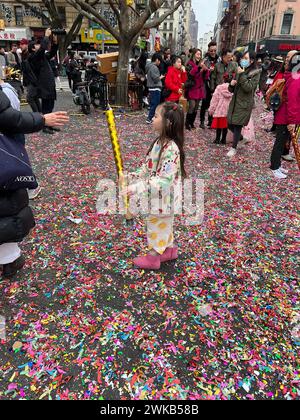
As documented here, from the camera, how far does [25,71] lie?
730 cm

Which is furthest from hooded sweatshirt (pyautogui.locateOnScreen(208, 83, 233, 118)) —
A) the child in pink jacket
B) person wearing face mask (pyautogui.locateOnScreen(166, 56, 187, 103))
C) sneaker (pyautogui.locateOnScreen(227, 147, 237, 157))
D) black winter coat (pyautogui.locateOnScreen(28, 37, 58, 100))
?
black winter coat (pyautogui.locateOnScreen(28, 37, 58, 100))

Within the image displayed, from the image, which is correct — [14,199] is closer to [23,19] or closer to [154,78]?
[154,78]

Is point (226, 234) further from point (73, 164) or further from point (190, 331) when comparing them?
point (73, 164)

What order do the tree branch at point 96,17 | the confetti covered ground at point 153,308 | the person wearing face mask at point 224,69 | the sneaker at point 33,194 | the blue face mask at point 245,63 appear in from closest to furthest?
1. the confetti covered ground at point 153,308
2. the sneaker at point 33,194
3. the blue face mask at point 245,63
4. the person wearing face mask at point 224,69
5. the tree branch at point 96,17

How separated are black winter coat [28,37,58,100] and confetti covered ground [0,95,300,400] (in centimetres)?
360

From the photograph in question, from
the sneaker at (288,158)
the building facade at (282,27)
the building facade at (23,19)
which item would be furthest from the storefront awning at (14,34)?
the sneaker at (288,158)

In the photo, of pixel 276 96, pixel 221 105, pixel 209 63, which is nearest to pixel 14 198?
pixel 276 96

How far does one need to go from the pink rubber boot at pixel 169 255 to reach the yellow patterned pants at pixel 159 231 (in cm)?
23

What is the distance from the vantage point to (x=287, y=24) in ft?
121

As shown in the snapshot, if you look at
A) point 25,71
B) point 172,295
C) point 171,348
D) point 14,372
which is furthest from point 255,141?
point 14,372

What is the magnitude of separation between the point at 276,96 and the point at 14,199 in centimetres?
522

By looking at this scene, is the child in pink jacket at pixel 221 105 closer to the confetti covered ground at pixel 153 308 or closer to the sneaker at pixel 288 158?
the sneaker at pixel 288 158

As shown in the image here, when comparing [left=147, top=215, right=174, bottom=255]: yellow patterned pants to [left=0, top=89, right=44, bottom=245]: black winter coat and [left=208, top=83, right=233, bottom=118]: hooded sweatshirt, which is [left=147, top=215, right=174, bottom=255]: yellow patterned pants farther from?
[left=208, top=83, right=233, bottom=118]: hooded sweatshirt

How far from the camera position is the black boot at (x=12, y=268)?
9.64 ft
